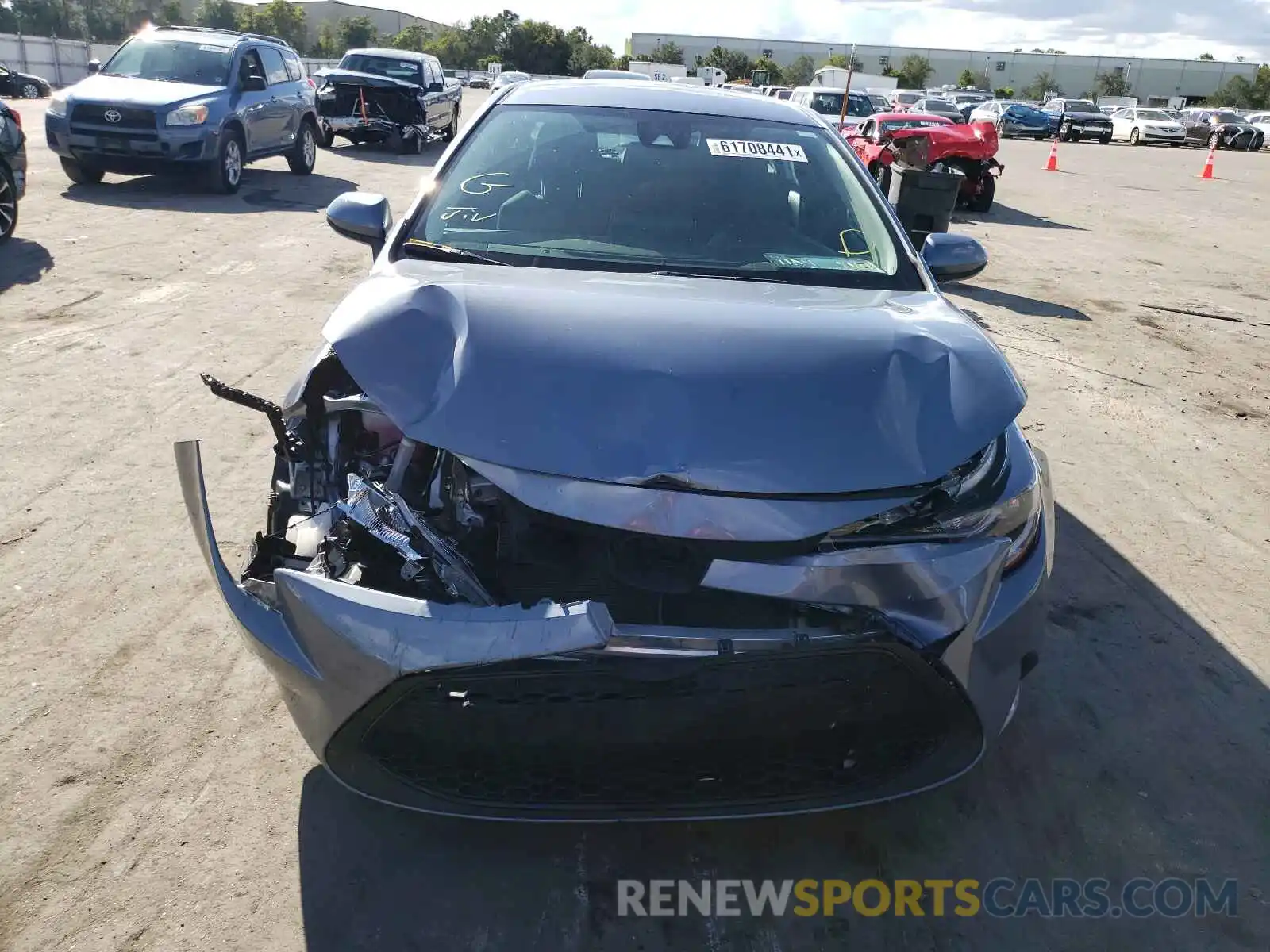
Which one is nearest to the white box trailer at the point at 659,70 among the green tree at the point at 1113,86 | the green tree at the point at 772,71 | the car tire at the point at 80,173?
the green tree at the point at 772,71

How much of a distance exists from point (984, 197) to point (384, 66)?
11253 millimetres

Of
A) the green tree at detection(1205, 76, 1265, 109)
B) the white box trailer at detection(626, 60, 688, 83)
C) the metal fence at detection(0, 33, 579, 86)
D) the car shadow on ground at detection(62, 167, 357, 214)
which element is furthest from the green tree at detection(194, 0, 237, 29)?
the car shadow on ground at detection(62, 167, 357, 214)

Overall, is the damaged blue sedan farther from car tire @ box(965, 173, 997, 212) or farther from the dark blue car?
car tire @ box(965, 173, 997, 212)

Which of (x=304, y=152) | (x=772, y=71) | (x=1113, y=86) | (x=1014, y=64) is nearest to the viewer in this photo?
(x=304, y=152)

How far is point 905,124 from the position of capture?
1523cm

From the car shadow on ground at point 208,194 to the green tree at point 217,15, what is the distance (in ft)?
280

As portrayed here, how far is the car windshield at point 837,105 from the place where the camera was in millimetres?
20609

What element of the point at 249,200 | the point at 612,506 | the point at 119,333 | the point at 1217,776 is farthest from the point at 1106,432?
the point at 249,200

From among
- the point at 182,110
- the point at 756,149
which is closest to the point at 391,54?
the point at 182,110

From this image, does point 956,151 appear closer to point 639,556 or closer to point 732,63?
point 639,556

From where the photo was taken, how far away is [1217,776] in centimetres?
281

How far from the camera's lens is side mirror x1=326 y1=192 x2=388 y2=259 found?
360 centimetres

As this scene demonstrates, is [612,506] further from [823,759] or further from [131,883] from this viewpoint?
[131,883]

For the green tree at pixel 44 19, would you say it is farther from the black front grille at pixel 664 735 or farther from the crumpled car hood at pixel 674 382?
the black front grille at pixel 664 735
